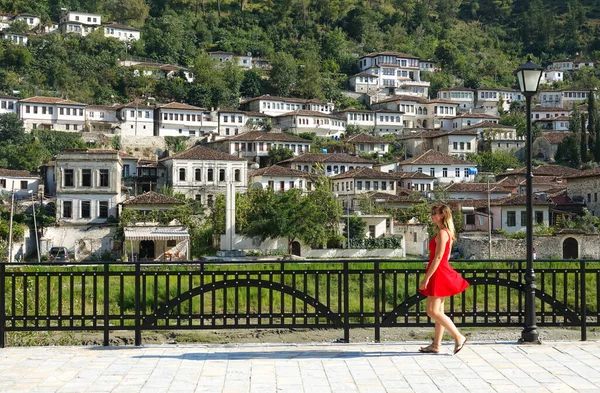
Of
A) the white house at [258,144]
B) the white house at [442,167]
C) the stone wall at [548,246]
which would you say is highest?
the white house at [258,144]

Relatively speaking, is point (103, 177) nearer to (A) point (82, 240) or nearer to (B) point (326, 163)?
(A) point (82, 240)

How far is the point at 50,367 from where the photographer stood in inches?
382

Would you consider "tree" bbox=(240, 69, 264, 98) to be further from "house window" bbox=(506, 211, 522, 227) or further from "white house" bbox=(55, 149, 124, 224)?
"house window" bbox=(506, 211, 522, 227)

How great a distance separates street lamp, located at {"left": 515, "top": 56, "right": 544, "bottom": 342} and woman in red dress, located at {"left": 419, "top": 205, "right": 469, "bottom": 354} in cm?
128

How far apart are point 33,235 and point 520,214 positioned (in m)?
31.1


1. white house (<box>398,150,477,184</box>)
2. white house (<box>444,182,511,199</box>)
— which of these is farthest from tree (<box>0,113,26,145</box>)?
white house (<box>444,182,511,199</box>)

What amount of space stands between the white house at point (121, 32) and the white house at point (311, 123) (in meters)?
36.4

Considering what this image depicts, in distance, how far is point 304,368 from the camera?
31.6 feet

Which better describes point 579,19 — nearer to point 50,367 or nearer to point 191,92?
point 191,92

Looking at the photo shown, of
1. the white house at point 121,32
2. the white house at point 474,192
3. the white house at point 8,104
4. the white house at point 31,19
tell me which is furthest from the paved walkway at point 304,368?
the white house at point 31,19

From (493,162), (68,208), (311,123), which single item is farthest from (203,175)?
(493,162)

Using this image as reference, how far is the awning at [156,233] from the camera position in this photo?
48.4 metres

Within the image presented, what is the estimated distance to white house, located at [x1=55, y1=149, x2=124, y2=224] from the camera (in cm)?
5197

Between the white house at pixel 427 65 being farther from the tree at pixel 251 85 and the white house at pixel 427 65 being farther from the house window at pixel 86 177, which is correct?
the house window at pixel 86 177
